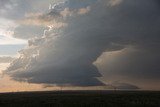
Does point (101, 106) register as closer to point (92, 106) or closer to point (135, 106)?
point (92, 106)

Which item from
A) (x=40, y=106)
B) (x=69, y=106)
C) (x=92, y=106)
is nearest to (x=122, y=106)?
(x=92, y=106)

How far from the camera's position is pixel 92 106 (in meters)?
64.0

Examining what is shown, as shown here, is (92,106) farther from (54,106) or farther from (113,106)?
(54,106)

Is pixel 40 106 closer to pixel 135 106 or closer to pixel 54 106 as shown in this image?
pixel 54 106

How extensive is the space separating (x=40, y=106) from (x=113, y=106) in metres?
16.0

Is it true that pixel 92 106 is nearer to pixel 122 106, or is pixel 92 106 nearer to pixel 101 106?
pixel 101 106

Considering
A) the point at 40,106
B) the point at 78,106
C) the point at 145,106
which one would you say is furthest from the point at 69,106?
the point at 145,106

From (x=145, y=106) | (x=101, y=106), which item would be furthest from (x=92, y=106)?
(x=145, y=106)

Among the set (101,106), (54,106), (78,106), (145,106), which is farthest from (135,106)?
(54,106)

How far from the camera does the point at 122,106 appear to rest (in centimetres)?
6297

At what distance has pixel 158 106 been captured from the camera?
205 ft

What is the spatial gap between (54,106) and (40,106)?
309cm

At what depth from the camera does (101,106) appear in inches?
2499

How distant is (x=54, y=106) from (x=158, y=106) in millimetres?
22039
